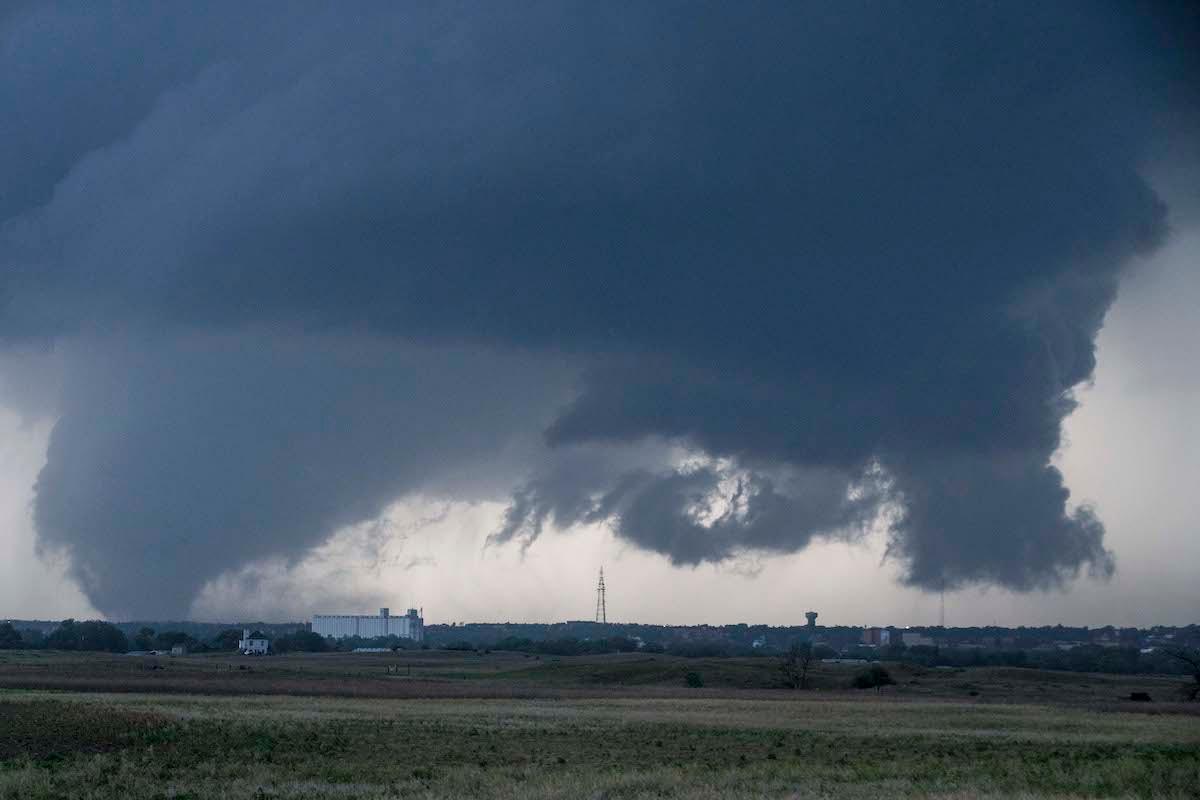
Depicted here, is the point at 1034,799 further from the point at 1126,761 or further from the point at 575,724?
the point at 575,724

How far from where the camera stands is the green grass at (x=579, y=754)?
38562mm

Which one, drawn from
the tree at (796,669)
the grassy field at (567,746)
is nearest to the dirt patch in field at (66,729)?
the grassy field at (567,746)

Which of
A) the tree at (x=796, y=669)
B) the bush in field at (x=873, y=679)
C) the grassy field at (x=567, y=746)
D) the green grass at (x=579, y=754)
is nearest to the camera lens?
the green grass at (x=579, y=754)

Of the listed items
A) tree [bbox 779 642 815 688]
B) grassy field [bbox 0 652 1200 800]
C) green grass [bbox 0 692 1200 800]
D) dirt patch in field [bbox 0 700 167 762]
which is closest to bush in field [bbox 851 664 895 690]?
tree [bbox 779 642 815 688]

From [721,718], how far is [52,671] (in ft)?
285

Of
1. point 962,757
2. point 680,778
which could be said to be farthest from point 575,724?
point 680,778

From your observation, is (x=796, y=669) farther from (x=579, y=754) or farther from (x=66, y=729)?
(x=579, y=754)

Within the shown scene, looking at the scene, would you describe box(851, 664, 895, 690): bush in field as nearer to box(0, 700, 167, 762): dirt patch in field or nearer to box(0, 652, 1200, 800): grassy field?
box(0, 652, 1200, 800): grassy field

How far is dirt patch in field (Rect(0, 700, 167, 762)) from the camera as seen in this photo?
4966 centimetres

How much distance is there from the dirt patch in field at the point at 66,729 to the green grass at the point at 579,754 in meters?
0.19

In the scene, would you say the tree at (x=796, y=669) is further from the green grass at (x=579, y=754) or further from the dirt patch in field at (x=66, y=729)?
the dirt patch in field at (x=66, y=729)

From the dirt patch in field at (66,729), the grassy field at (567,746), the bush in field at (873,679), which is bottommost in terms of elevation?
the bush in field at (873,679)

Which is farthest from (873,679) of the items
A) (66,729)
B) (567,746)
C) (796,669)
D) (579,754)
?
(66,729)

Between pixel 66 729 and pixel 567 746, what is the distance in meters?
21.1
